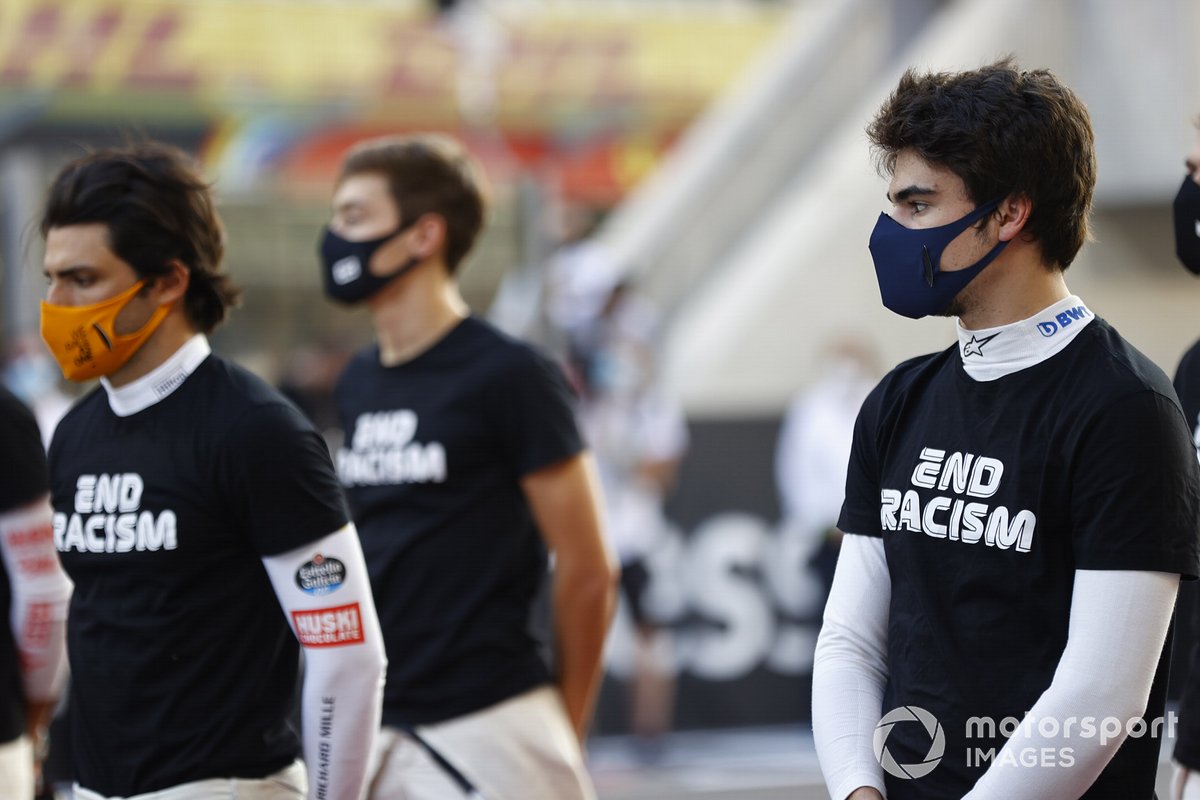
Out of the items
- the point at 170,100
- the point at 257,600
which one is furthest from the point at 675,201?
the point at 257,600

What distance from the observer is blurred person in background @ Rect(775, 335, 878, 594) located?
9.88 metres

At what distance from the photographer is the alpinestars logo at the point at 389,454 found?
14.0 ft

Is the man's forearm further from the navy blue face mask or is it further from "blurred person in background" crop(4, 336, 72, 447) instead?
"blurred person in background" crop(4, 336, 72, 447)

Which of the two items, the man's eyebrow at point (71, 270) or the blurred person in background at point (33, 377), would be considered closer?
the man's eyebrow at point (71, 270)

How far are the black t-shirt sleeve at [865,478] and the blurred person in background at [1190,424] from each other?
81cm

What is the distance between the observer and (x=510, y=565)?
4.27 metres

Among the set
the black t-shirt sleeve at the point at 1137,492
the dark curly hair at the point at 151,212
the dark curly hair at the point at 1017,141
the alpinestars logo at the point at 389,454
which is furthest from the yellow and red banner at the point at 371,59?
the black t-shirt sleeve at the point at 1137,492

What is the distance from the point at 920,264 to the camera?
9.29 feet

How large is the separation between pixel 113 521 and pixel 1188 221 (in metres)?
2.39

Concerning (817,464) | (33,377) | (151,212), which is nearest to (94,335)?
(151,212)

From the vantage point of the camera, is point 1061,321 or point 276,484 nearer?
point 1061,321

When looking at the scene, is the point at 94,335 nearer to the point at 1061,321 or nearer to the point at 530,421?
the point at 530,421

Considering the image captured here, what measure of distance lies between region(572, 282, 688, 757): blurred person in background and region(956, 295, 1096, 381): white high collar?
6.09 meters

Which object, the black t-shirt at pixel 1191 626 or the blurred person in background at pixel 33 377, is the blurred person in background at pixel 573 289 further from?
the black t-shirt at pixel 1191 626
